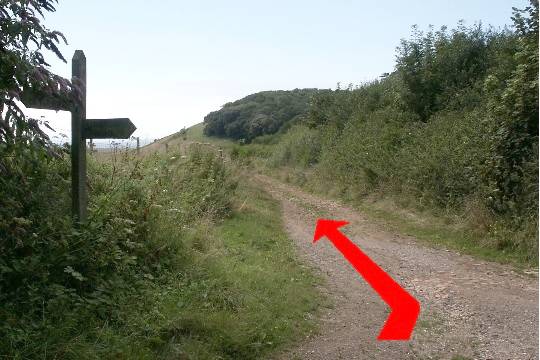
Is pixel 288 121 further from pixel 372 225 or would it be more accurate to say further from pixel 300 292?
pixel 300 292

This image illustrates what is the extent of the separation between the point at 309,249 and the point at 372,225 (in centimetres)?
336

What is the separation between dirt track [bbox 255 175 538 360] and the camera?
5.53 m

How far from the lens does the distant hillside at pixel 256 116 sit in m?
40.8

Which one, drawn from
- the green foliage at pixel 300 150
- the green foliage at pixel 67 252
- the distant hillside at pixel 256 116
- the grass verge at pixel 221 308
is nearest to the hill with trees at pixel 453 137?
the green foliage at pixel 300 150

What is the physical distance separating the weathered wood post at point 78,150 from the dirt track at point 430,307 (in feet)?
8.54

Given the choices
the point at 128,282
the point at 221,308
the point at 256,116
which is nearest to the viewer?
the point at 128,282

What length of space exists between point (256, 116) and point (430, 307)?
36700mm

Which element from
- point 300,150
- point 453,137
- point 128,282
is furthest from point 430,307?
point 300,150

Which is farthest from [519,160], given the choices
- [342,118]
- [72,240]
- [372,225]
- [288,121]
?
[288,121]

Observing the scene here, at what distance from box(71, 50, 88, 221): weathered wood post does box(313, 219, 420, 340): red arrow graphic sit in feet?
11.6

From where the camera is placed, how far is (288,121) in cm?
4034

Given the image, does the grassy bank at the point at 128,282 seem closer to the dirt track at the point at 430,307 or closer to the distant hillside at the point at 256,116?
the dirt track at the point at 430,307

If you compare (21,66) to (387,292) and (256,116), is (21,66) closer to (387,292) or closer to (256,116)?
(387,292)

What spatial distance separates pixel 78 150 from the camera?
520 cm
